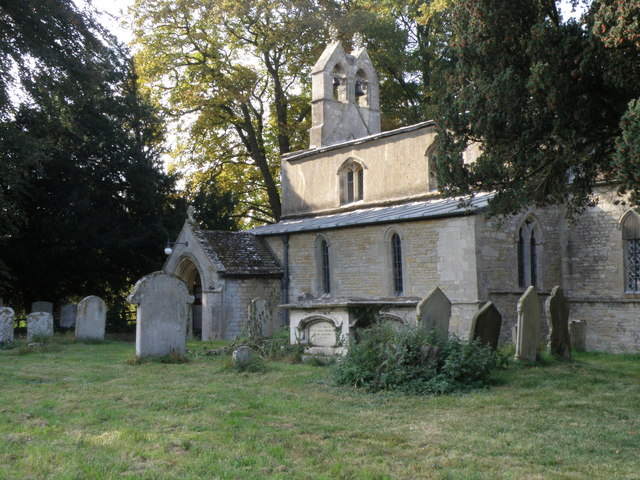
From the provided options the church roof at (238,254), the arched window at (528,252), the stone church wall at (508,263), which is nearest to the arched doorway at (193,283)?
the church roof at (238,254)

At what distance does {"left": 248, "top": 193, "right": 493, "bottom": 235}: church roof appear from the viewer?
18.2 metres

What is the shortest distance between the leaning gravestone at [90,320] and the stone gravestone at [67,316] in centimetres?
574

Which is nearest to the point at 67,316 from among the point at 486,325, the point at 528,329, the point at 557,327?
the point at 486,325

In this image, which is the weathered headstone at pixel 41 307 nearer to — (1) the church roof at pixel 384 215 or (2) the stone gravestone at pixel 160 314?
(1) the church roof at pixel 384 215

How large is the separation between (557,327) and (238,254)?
12528mm

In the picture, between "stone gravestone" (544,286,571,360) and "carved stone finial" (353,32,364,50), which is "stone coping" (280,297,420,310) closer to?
"stone gravestone" (544,286,571,360)

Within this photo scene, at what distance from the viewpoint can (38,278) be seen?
24766 mm

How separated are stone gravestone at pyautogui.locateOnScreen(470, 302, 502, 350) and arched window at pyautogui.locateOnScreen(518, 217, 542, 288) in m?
7.30

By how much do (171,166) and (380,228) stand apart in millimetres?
14839

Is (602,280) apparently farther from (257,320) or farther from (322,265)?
(257,320)

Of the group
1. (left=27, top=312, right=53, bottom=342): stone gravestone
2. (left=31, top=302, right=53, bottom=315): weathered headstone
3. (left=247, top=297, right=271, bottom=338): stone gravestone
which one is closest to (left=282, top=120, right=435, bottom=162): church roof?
(left=247, top=297, right=271, bottom=338): stone gravestone

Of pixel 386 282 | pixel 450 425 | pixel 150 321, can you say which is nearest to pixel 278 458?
pixel 450 425

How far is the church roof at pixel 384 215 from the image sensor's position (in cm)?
1820

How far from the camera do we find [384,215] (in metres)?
20.8
